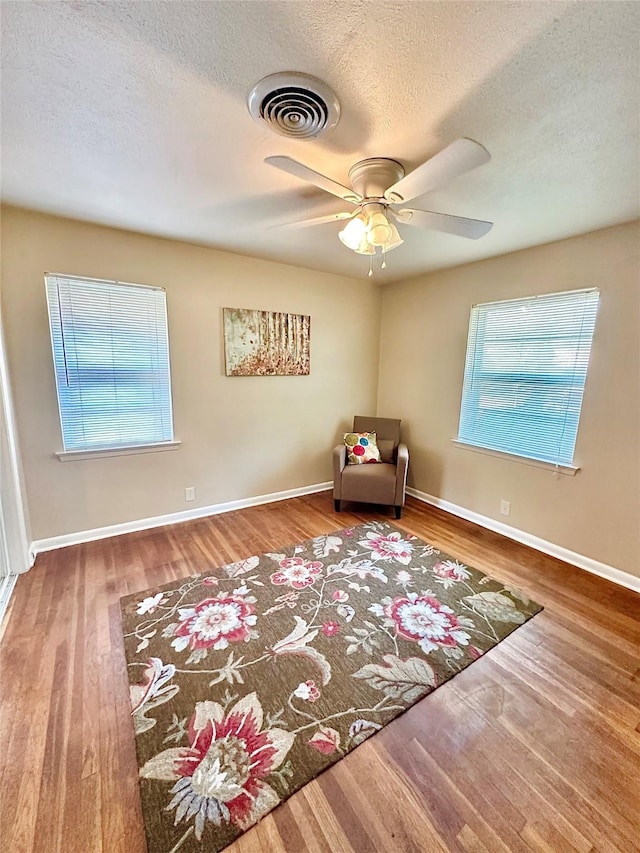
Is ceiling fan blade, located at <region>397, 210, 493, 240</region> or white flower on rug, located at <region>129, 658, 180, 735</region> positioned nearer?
white flower on rug, located at <region>129, 658, 180, 735</region>

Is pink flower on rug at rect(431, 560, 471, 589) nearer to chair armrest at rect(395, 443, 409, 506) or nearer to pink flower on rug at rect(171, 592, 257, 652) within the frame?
chair armrest at rect(395, 443, 409, 506)

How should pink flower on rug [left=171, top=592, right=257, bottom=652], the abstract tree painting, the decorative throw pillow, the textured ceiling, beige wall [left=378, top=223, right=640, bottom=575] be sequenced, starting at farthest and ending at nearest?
1. the decorative throw pillow
2. the abstract tree painting
3. beige wall [left=378, top=223, right=640, bottom=575]
4. pink flower on rug [left=171, top=592, right=257, bottom=652]
5. the textured ceiling

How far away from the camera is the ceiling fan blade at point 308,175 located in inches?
49.8

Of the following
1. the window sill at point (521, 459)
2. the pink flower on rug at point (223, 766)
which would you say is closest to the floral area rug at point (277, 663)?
the pink flower on rug at point (223, 766)

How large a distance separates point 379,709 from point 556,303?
2.93m

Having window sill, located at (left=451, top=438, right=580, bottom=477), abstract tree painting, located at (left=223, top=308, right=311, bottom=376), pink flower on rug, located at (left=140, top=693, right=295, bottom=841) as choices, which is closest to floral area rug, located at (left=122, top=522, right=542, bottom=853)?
pink flower on rug, located at (left=140, top=693, right=295, bottom=841)

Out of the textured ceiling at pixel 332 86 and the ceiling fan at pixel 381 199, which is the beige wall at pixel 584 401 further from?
the ceiling fan at pixel 381 199

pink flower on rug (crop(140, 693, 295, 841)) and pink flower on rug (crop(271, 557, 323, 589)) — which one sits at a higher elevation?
pink flower on rug (crop(140, 693, 295, 841))

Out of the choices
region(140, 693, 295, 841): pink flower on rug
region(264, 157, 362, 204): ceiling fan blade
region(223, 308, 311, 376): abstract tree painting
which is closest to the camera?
region(140, 693, 295, 841): pink flower on rug

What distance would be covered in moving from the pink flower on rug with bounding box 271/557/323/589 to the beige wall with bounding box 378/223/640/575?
1.76 m

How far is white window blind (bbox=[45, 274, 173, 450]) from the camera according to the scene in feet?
8.20

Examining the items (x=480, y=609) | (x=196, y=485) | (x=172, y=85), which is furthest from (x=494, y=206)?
(x=196, y=485)

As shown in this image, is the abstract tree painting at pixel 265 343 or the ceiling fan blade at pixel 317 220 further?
the abstract tree painting at pixel 265 343

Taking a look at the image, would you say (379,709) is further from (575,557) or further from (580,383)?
(580,383)
